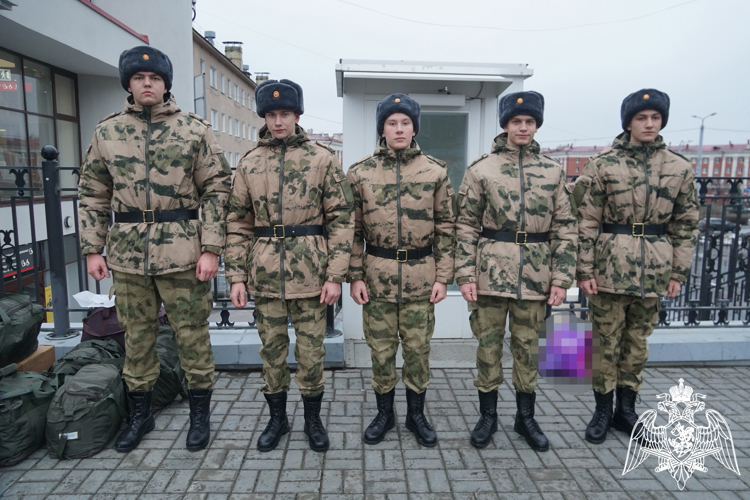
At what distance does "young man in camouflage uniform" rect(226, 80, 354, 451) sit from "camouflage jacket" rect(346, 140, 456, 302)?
0.16 meters

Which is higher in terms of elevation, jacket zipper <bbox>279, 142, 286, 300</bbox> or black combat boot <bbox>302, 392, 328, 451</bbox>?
jacket zipper <bbox>279, 142, 286, 300</bbox>

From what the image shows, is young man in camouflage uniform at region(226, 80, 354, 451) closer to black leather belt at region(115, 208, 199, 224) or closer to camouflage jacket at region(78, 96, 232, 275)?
camouflage jacket at region(78, 96, 232, 275)

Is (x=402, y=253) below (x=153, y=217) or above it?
below

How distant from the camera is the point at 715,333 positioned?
4594mm

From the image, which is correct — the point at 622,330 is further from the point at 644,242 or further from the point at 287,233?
the point at 287,233

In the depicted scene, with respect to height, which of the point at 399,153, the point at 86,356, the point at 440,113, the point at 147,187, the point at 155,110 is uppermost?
the point at 440,113

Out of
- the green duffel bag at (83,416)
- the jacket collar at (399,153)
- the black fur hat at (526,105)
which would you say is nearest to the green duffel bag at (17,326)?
the green duffel bag at (83,416)

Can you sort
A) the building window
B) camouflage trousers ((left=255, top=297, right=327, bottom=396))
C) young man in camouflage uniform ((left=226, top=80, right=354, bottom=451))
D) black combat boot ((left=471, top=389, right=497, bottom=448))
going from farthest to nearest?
1. the building window
2. black combat boot ((left=471, top=389, right=497, bottom=448))
3. camouflage trousers ((left=255, top=297, right=327, bottom=396))
4. young man in camouflage uniform ((left=226, top=80, right=354, bottom=451))

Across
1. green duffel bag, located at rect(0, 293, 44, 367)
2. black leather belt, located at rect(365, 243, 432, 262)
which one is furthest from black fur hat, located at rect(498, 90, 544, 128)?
green duffel bag, located at rect(0, 293, 44, 367)

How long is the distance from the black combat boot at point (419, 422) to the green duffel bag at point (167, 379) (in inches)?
65.6

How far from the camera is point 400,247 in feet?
9.80

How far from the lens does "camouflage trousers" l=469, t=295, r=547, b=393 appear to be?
3.02m

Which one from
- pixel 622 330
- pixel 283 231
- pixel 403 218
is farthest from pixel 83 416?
pixel 622 330

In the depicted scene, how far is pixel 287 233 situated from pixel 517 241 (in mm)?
1393
